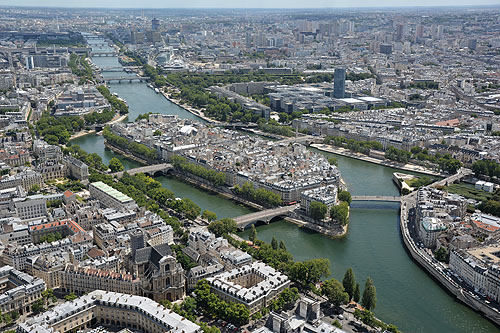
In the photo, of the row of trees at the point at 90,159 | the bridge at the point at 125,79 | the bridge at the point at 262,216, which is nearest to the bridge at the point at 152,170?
the row of trees at the point at 90,159

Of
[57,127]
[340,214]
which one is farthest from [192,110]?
[340,214]

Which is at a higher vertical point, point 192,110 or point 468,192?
point 468,192

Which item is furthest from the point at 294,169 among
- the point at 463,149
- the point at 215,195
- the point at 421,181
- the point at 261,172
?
the point at 463,149

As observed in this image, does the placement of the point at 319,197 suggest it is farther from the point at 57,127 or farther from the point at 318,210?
the point at 57,127

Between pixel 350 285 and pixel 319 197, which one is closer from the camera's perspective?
pixel 350 285

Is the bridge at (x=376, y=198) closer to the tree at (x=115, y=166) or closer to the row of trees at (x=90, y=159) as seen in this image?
the tree at (x=115, y=166)

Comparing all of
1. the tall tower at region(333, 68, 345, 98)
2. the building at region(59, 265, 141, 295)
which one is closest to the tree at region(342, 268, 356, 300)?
the building at region(59, 265, 141, 295)

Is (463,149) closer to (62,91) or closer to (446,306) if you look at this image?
(446,306)
